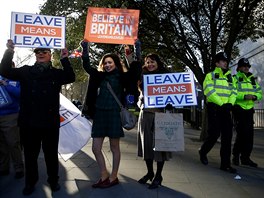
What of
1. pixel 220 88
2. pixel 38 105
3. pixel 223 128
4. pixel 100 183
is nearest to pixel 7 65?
pixel 38 105

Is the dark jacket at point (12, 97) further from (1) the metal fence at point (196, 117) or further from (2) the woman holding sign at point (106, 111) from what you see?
(1) the metal fence at point (196, 117)

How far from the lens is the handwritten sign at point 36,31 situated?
16.4 ft

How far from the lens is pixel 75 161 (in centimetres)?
654

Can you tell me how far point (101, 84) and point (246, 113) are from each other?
3.19 meters

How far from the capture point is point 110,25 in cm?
551

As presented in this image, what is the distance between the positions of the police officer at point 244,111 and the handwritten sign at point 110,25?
2.43 meters

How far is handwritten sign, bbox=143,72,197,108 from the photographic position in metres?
5.10

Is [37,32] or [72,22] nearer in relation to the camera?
[37,32]

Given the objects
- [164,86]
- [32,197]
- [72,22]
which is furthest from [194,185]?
[72,22]

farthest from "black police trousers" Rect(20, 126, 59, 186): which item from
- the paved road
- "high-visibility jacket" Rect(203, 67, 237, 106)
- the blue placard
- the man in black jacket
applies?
"high-visibility jacket" Rect(203, 67, 237, 106)

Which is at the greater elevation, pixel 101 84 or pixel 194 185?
pixel 101 84

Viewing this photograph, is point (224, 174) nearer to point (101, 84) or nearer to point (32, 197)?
point (101, 84)

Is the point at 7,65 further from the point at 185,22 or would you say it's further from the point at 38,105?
the point at 185,22

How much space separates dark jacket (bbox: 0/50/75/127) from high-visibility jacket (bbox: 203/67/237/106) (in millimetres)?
2766
